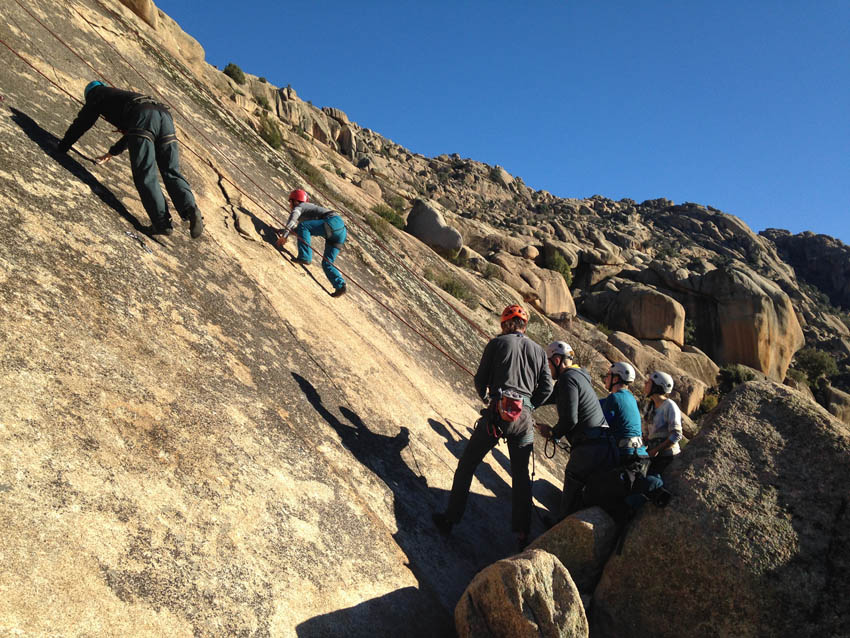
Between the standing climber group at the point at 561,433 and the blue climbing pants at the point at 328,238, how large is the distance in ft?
11.2

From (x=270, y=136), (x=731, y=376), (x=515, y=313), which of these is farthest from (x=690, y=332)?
(x=515, y=313)

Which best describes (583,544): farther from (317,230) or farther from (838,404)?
(838,404)

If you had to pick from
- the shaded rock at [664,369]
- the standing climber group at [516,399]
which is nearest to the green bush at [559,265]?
the shaded rock at [664,369]

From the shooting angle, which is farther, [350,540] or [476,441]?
[476,441]

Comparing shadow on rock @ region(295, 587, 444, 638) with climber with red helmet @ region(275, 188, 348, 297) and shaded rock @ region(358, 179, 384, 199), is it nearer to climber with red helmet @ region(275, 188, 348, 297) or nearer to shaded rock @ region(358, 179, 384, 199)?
climber with red helmet @ region(275, 188, 348, 297)

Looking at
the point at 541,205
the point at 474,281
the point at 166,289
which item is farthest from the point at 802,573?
the point at 541,205

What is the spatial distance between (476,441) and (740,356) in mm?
26512

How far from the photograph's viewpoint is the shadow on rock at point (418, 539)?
363cm

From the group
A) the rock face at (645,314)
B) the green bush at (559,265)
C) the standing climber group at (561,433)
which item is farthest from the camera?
the green bush at (559,265)

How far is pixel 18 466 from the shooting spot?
2680 mm

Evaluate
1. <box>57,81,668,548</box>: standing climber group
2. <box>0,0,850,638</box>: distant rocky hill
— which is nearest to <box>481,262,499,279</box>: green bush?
<box>0,0,850,638</box>: distant rocky hill

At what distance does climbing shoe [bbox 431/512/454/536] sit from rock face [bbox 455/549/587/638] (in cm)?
131

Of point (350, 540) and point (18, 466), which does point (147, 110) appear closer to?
point (18, 466)

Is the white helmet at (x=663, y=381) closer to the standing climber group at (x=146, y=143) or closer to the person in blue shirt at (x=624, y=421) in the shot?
the person in blue shirt at (x=624, y=421)
